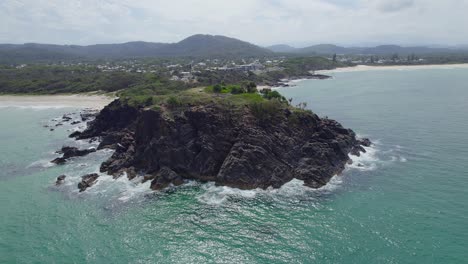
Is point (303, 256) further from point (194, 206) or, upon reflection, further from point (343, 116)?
point (343, 116)

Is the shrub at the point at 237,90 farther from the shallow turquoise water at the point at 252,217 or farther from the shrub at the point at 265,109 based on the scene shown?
the shallow turquoise water at the point at 252,217

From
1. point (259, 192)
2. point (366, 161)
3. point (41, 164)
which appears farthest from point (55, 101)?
point (366, 161)

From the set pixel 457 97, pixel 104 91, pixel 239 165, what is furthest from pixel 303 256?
pixel 104 91

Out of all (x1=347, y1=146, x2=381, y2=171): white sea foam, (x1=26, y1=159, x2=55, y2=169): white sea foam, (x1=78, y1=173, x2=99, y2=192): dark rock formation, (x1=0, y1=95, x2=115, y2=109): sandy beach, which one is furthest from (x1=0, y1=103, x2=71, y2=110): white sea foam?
(x1=347, y1=146, x2=381, y2=171): white sea foam

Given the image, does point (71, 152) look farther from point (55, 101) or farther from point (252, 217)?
point (55, 101)

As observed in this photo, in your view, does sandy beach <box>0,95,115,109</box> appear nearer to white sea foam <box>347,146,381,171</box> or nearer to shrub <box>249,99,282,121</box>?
shrub <box>249,99,282,121</box>

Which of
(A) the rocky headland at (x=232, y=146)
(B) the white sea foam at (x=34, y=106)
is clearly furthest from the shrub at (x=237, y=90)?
(B) the white sea foam at (x=34, y=106)
